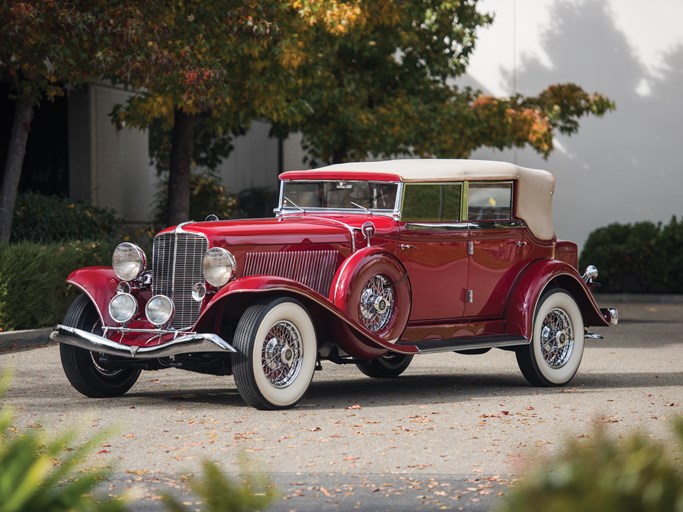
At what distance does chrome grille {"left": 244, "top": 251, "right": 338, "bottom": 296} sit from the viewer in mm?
9633

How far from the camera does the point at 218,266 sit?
30.7 feet

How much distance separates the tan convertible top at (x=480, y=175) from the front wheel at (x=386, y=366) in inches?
65.3

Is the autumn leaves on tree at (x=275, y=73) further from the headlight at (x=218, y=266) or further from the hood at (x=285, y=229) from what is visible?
the headlight at (x=218, y=266)

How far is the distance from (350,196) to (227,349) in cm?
265

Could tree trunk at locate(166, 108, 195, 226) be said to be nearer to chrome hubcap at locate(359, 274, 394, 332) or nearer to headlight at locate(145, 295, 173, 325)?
chrome hubcap at locate(359, 274, 394, 332)

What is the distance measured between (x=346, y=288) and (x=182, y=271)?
124 cm

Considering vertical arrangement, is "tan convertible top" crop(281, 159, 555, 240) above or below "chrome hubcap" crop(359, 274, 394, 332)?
above

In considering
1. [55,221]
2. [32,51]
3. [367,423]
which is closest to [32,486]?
[367,423]

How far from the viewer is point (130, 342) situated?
948 cm

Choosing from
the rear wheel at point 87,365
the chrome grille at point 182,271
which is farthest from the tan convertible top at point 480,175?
the rear wheel at point 87,365

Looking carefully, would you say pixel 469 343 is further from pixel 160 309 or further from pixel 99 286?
pixel 99 286

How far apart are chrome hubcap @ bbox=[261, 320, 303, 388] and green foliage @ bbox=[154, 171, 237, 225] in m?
15.0

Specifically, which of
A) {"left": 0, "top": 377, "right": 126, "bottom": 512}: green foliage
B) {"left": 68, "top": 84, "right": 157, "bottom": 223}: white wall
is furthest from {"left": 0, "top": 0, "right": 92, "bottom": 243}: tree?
{"left": 0, "top": 377, "right": 126, "bottom": 512}: green foliage

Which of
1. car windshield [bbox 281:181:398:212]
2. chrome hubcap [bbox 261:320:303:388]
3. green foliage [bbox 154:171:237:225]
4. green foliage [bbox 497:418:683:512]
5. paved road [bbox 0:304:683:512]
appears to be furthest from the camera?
green foliage [bbox 154:171:237:225]
